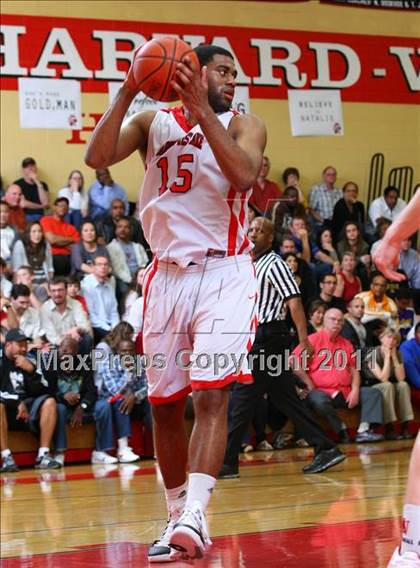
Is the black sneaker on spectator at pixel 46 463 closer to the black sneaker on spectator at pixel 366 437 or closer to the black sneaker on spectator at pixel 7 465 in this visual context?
the black sneaker on spectator at pixel 7 465

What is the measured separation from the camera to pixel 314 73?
17266mm

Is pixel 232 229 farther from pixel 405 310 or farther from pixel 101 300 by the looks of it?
pixel 405 310

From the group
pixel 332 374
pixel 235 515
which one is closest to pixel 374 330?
pixel 332 374

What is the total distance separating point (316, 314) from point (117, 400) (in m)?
2.41

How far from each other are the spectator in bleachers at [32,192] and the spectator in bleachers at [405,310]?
16.2ft

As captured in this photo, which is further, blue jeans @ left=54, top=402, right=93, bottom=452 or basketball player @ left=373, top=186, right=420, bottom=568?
blue jeans @ left=54, top=402, right=93, bottom=452

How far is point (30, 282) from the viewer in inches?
487

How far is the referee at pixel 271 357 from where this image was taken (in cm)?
874

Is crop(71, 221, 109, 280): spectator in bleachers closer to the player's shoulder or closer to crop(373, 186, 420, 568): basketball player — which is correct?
the player's shoulder

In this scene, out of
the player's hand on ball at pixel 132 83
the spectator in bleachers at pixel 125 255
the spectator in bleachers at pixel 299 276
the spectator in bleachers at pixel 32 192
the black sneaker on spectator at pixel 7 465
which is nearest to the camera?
the player's hand on ball at pixel 132 83

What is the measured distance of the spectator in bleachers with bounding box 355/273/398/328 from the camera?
13023 millimetres

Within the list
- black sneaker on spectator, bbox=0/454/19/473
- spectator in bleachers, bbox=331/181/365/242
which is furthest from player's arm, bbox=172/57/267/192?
spectator in bleachers, bbox=331/181/365/242

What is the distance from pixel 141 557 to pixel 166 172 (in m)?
1.88

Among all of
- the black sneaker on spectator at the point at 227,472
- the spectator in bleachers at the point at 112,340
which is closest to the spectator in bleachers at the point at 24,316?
the spectator in bleachers at the point at 112,340
